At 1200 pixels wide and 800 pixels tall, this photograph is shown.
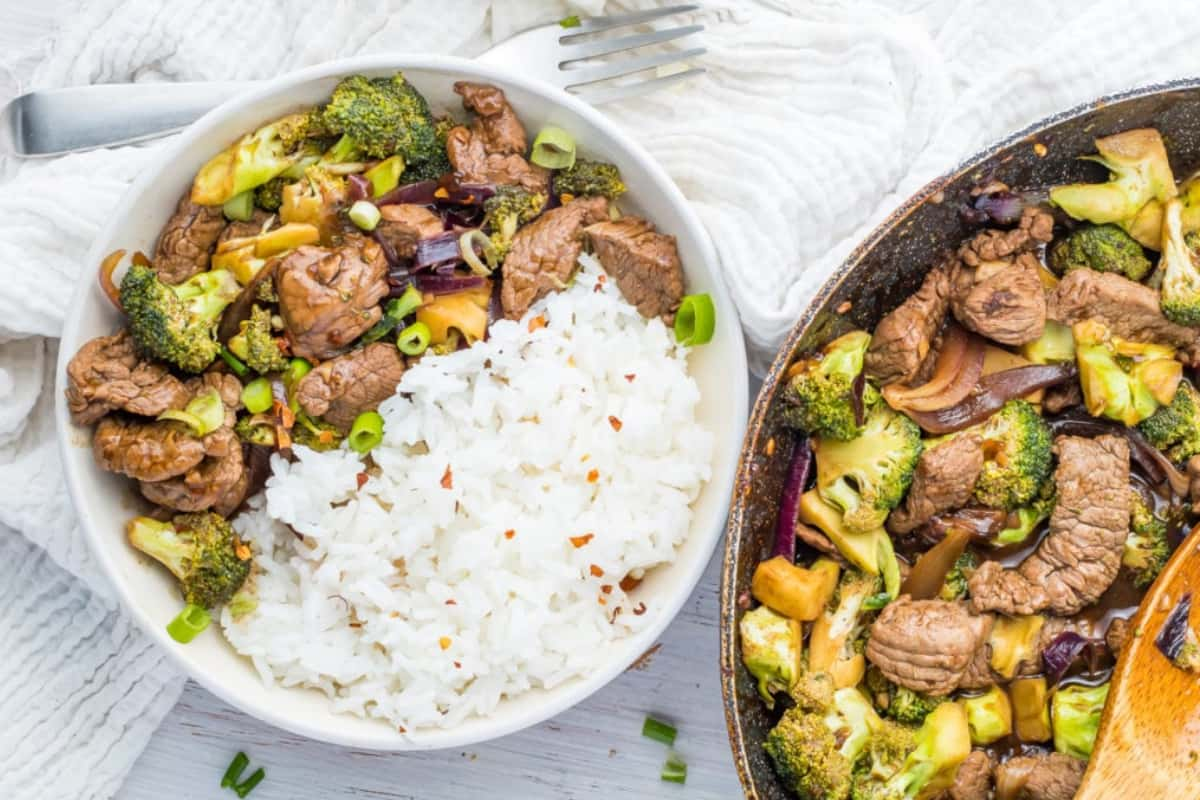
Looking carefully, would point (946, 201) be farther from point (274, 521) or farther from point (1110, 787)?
point (274, 521)

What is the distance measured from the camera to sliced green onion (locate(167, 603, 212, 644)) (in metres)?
3.01

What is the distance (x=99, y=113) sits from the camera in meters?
3.25

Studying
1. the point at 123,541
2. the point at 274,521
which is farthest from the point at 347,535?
the point at 123,541

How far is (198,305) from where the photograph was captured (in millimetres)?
2969

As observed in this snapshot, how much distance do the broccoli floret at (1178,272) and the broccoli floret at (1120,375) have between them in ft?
0.36

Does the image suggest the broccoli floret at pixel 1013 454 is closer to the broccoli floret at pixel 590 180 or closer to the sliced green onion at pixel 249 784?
the broccoli floret at pixel 590 180

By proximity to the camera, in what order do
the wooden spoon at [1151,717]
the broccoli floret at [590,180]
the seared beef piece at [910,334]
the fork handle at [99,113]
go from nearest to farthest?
the wooden spoon at [1151,717], the seared beef piece at [910,334], the broccoli floret at [590,180], the fork handle at [99,113]

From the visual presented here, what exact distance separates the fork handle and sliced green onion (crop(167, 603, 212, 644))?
4.03 ft

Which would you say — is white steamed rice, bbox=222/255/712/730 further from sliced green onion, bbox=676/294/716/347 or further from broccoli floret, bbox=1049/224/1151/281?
broccoli floret, bbox=1049/224/1151/281

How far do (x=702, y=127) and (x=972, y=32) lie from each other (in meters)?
0.79

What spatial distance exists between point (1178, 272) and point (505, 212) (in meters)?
1.55

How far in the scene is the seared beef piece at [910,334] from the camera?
2787 mm

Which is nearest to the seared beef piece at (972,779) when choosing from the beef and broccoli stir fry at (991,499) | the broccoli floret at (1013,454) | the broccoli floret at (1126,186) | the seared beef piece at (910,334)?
the beef and broccoli stir fry at (991,499)

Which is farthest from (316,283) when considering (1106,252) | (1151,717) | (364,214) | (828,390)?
(1151,717)
